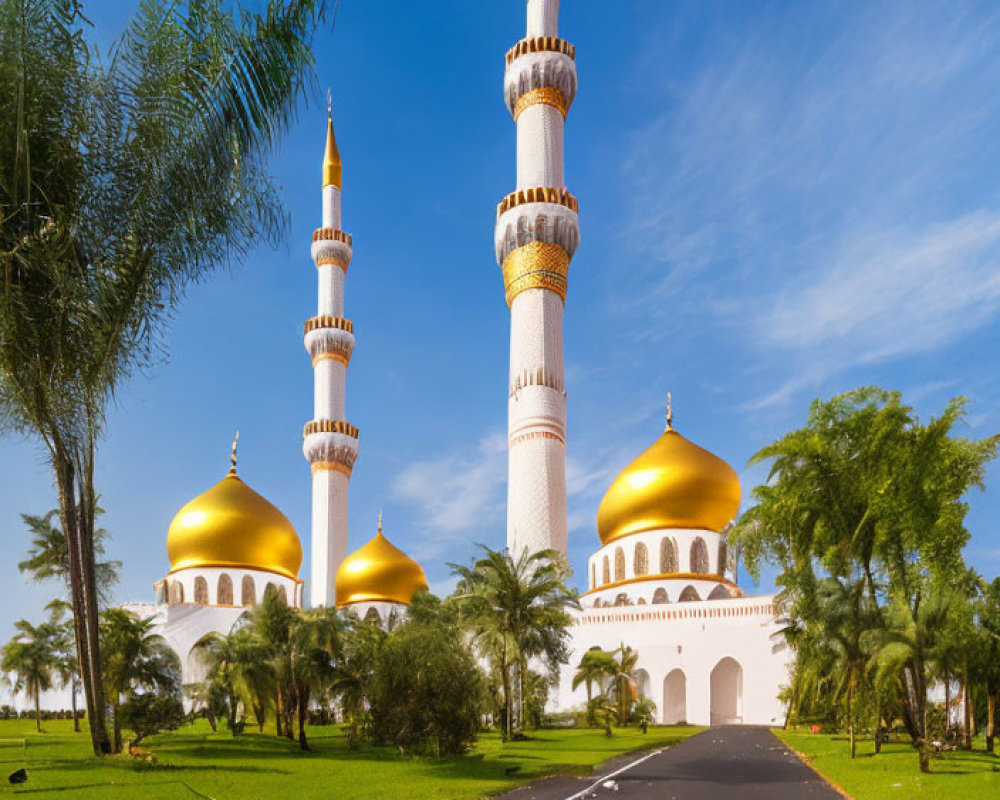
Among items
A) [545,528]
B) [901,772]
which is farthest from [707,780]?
[545,528]

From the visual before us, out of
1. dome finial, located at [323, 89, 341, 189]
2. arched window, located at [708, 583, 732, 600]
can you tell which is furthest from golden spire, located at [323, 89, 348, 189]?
arched window, located at [708, 583, 732, 600]

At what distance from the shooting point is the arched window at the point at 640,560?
49.5m

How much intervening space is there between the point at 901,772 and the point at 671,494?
3066 centimetres

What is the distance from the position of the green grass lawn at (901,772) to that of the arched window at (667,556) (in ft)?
71.0

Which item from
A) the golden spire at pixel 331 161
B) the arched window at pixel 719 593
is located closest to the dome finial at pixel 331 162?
the golden spire at pixel 331 161

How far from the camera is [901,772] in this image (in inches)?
751

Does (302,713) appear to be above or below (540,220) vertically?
below

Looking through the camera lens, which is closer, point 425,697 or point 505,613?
point 425,697

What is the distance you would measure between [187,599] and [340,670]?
101ft

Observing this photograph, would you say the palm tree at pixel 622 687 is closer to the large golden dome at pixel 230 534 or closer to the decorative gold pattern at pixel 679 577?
the decorative gold pattern at pixel 679 577

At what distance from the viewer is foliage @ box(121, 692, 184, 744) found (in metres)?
23.8

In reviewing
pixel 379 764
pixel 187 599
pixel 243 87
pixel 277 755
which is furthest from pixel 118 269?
pixel 187 599

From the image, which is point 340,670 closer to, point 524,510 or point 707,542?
point 524,510

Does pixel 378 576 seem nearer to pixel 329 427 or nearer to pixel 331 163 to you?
pixel 329 427
